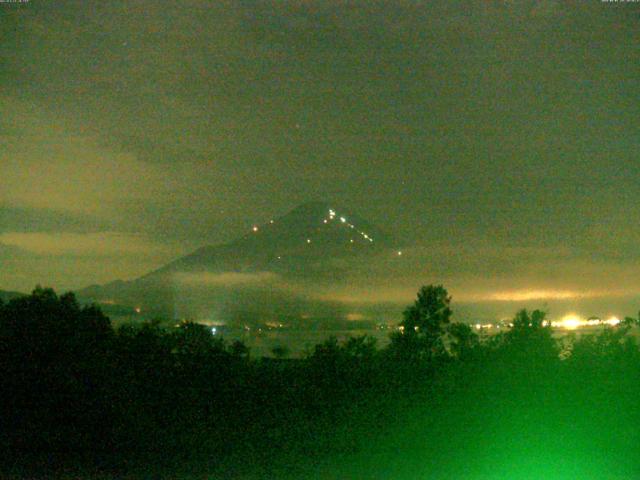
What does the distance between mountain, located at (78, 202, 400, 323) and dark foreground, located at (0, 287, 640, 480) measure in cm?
660

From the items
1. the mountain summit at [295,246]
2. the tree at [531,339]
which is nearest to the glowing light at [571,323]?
the tree at [531,339]

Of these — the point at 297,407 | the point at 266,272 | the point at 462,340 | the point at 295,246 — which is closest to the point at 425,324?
the point at 462,340

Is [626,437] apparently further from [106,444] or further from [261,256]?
[261,256]

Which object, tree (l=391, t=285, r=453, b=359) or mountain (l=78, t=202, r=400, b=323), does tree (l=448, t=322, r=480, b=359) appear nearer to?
tree (l=391, t=285, r=453, b=359)

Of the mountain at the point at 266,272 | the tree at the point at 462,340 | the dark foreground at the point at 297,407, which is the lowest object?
the dark foreground at the point at 297,407

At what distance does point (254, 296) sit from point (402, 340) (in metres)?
12.7

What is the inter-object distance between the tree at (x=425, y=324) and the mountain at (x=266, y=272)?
5779mm

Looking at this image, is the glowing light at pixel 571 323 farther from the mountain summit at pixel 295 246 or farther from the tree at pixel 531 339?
the mountain summit at pixel 295 246

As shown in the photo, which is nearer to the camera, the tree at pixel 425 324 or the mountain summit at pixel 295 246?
the tree at pixel 425 324

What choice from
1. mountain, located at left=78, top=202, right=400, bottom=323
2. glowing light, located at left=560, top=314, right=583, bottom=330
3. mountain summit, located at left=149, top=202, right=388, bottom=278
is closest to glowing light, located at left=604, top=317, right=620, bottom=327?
glowing light, located at left=560, top=314, right=583, bottom=330

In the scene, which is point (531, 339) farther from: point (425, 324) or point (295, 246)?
point (295, 246)

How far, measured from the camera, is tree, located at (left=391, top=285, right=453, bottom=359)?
17.5 meters

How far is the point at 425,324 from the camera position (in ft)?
63.7

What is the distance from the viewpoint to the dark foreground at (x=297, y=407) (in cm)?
1055
